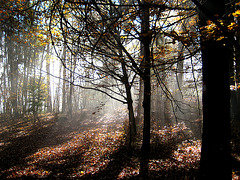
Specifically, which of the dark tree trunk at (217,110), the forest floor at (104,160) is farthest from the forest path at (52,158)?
the dark tree trunk at (217,110)

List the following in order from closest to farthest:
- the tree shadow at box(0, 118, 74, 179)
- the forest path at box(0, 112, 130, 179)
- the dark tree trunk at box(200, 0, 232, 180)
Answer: the dark tree trunk at box(200, 0, 232, 180)
the forest path at box(0, 112, 130, 179)
the tree shadow at box(0, 118, 74, 179)

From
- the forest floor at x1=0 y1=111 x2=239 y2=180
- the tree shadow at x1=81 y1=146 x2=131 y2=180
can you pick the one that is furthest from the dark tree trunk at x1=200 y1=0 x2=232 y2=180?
the tree shadow at x1=81 y1=146 x2=131 y2=180

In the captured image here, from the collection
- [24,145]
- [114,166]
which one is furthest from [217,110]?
[24,145]

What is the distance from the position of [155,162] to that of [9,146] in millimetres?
9774

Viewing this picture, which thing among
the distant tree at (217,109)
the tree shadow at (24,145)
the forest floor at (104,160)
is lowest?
the tree shadow at (24,145)

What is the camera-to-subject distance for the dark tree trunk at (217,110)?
272 centimetres

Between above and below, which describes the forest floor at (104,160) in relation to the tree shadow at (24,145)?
above

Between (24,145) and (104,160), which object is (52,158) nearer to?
(104,160)

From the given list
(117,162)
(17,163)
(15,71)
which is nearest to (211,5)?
(117,162)

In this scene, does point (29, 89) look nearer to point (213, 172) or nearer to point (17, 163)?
point (17, 163)

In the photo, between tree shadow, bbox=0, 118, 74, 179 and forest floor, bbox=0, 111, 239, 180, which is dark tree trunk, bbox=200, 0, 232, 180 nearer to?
forest floor, bbox=0, 111, 239, 180

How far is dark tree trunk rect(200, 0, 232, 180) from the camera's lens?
2.72 meters

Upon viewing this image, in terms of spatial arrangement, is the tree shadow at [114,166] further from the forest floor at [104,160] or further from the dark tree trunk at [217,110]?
the dark tree trunk at [217,110]

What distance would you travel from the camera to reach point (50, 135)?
1191 centimetres
